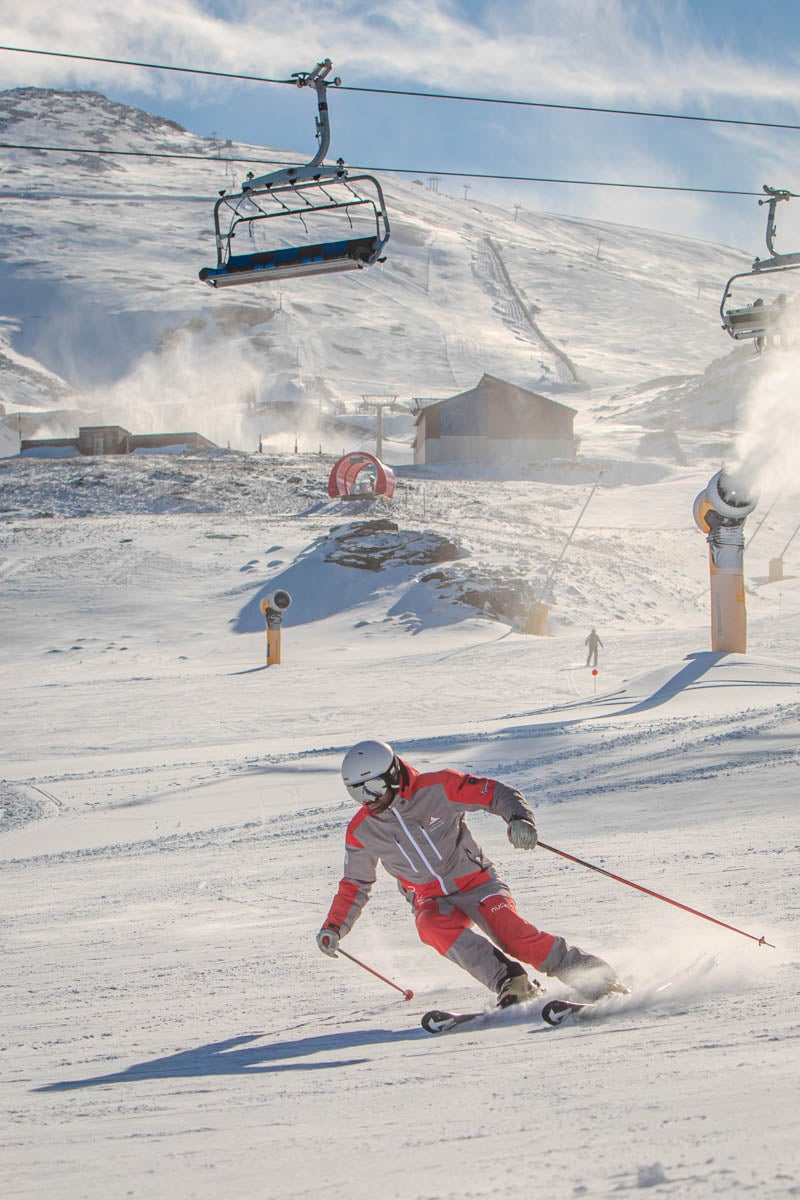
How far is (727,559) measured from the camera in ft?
52.8

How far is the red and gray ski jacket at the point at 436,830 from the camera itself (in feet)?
15.5

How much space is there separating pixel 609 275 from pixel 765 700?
133m

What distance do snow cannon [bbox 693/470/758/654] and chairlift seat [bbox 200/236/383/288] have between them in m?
8.50

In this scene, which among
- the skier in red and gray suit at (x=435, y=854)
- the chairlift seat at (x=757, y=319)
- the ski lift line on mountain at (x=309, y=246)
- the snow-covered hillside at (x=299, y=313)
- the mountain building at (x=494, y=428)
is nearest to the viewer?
the skier in red and gray suit at (x=435, y=854)

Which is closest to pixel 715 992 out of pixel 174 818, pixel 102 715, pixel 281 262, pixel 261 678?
pixel 174 818

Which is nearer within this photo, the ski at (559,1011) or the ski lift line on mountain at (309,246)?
the ski at (559,1011)

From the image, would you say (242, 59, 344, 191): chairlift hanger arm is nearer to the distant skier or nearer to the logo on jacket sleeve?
the logo on jacket sleeve

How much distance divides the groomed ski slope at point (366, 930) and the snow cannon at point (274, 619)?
430mm

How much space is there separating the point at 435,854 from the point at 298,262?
5850 mm

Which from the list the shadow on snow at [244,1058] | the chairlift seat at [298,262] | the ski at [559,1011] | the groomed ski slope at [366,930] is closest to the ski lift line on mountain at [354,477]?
the groomed ski slope at [366,930]

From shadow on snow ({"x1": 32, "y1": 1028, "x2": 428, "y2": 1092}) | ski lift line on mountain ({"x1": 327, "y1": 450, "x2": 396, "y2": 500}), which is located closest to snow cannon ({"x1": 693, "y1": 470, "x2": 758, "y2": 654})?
shadow on snow ({"x1": 32, "y1": 1028, "x2": 428, "y2": 1092})

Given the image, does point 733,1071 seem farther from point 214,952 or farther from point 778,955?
point 214,952

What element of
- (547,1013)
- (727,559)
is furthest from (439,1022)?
(727,559)

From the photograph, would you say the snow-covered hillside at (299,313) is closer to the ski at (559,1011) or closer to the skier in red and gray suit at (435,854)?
the skier in red and gray suit at (435,854)
